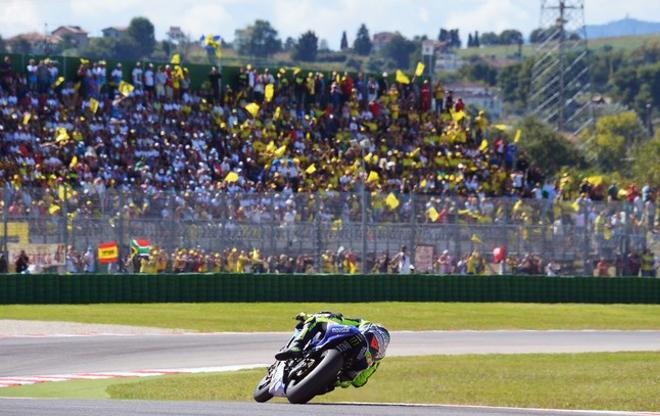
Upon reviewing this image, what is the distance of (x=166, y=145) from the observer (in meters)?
43.1

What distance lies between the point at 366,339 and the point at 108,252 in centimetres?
1767

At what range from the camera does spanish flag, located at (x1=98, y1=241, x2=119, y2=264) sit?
32250mm

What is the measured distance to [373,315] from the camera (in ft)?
102

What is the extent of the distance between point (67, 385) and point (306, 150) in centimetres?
2766

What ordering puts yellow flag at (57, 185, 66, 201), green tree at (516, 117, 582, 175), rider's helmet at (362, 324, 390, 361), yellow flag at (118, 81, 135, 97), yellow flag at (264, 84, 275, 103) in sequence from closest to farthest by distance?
rider's helmet at (362, 324, 390, 361) → yellow flag at (57, 185, 66, 201) → yellow flag at (118, 81, 135, 97) → yellow flag at (264, 84, 275, 103) → green tree at (516, 117, 582, 175)

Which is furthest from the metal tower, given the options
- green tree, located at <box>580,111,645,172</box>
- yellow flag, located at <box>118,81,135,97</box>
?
yellow flag, located at <box>118,81,135,97</box>

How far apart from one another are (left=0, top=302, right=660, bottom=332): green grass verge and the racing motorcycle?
1226 centimetres

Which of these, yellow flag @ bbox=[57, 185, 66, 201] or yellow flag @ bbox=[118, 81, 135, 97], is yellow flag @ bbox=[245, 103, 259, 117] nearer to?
yellow flag @ bbox=[118, 81, 135, 97]

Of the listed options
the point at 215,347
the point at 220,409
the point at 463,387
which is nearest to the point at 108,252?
the point at 215,347

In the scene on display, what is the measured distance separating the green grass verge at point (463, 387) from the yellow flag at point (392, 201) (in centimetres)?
1302

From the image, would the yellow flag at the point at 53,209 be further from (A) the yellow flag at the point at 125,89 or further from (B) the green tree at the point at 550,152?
(B) the green tree at the point at 550,152

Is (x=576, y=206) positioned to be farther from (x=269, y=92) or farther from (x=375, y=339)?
(x=375, y=339)

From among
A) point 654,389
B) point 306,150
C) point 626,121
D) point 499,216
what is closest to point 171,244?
point 499,216

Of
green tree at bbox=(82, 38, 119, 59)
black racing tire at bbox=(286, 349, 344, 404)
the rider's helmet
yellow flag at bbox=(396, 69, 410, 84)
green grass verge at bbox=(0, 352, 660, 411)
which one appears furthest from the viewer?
green tree at bbox=(82, 38, 119, 59)
